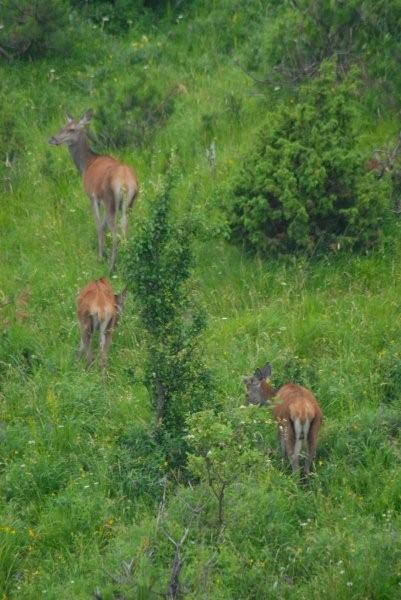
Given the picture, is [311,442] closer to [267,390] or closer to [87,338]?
[267,390]

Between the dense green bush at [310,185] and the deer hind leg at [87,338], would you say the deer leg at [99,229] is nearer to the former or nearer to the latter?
the dense green bush at [310,185]

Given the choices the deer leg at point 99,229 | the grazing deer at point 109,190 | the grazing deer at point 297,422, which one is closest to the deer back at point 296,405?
the grazing deer at point 297,422

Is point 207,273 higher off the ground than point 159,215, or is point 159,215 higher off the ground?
point 159,215

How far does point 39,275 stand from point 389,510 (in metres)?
6.06

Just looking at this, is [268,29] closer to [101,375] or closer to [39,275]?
[39,275]

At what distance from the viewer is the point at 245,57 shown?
59.1ft

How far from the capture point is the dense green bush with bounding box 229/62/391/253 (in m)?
13.4

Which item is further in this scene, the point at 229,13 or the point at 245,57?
the point at 229,13

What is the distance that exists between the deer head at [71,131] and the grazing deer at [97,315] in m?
4.46

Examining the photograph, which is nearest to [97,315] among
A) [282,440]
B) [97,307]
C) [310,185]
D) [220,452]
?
[97,307]

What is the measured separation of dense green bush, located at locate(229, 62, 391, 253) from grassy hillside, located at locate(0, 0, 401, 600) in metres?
0.28

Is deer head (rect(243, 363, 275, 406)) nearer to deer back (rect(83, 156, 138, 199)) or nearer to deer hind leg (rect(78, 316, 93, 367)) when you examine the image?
deer hind leg (rect(78, 316, 93, 367))

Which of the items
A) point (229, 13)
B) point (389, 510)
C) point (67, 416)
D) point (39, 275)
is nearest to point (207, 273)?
point (39, 275)

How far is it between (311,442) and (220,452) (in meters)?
1.33
